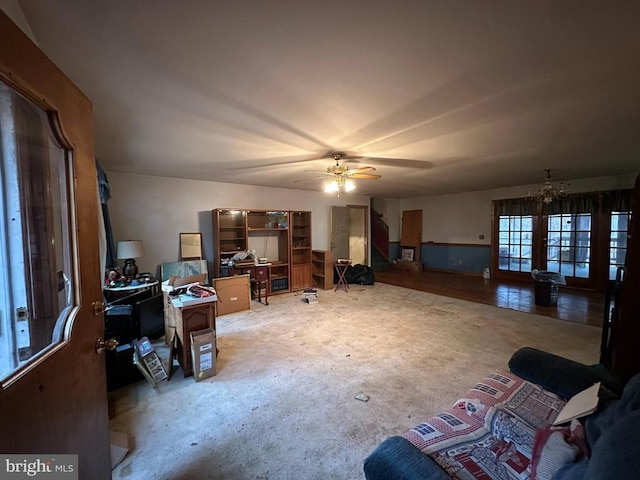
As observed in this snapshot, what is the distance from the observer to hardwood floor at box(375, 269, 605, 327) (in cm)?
415

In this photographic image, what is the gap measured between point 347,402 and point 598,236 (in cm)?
644

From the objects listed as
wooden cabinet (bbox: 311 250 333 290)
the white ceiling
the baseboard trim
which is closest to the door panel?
the baseboard trim

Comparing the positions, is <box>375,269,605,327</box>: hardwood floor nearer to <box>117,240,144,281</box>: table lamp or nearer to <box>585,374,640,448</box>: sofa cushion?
<box>585,374,640,448</box>: sofa cushion

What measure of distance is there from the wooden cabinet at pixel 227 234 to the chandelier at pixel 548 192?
553cm

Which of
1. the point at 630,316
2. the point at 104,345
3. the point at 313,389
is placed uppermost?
the point at 104,345

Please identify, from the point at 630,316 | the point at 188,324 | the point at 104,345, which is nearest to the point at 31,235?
the point at 104,345

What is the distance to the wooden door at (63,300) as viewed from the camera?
757mm

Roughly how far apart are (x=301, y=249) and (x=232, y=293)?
1.99 metres

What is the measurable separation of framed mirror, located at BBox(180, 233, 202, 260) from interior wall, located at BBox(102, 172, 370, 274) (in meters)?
0.10

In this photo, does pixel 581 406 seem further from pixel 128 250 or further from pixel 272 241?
pixel 272 241

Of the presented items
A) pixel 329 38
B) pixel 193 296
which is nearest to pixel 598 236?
pixel 329 38

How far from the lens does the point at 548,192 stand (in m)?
4.87

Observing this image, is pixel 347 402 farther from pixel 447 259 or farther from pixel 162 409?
pixel 447 259

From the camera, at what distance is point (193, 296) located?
2.59 m
